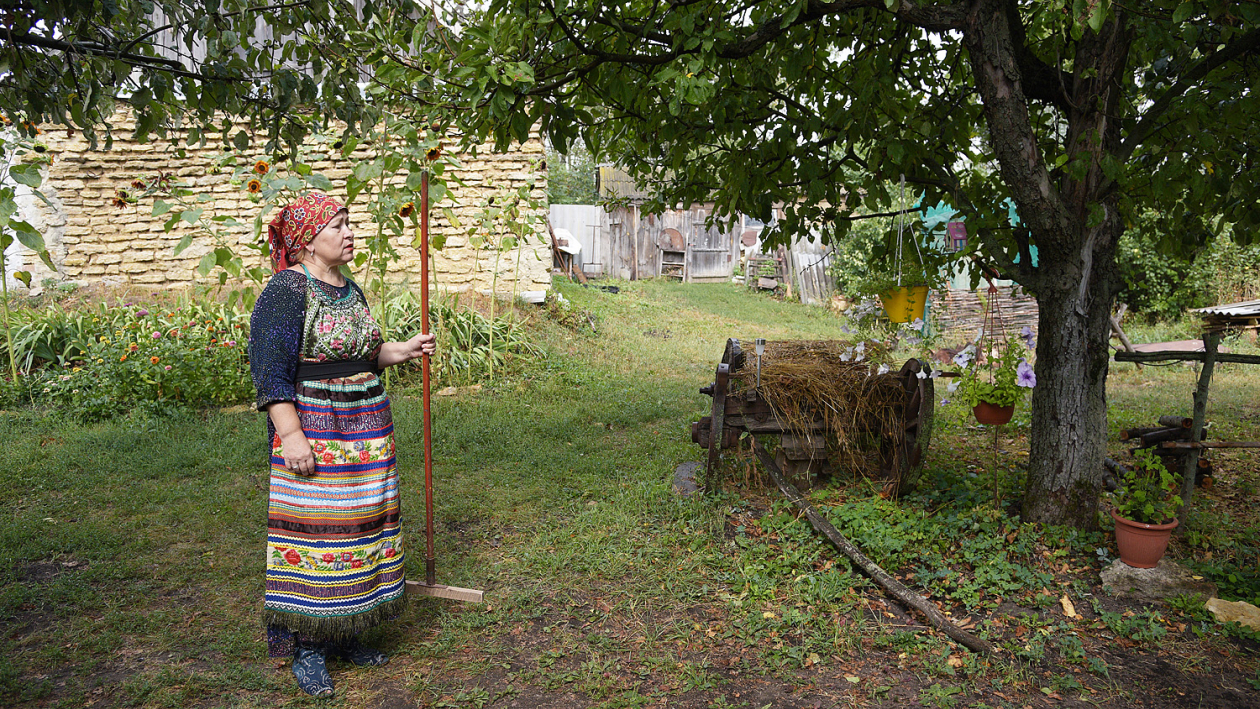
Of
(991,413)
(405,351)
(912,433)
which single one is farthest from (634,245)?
(405,351)

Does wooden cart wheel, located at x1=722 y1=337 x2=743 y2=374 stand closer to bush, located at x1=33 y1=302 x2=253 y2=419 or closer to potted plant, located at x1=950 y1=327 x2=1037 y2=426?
potted plant, located at x1=950 y1=327 x2=1037 y2=426

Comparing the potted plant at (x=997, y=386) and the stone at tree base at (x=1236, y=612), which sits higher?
the potted plant at (x=997, y=386)

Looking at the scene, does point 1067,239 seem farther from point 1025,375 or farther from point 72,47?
point 72,47

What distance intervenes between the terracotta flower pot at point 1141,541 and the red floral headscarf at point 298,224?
383 centimetres

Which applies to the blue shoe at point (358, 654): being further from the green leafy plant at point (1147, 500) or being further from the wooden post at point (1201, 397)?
the wooden post at point (1201, 397)

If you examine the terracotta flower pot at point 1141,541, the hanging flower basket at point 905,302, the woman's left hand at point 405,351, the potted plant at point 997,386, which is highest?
the hanging flower basket at point 905,302

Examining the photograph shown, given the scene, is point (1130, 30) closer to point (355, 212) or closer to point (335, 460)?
point (335, 460)

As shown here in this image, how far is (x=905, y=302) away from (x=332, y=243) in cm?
291

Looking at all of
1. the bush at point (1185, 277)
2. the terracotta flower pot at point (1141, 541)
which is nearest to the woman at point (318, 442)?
the terracotta flower pot at point (1141, 541)

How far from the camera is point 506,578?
3979 millimetres

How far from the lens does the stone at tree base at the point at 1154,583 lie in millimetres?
3521

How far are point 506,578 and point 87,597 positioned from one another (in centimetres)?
199

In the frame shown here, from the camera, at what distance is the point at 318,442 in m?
2.88

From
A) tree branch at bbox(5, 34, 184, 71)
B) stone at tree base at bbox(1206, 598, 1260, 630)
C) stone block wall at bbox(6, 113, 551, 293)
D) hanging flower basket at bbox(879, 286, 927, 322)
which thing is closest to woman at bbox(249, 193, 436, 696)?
tree branch at bbox(5, 34, 184, 71)
